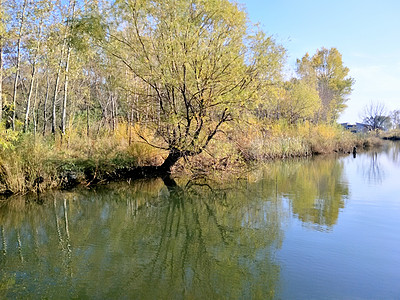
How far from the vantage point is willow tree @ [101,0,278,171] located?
910 centimetres

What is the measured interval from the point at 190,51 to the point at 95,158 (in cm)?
431

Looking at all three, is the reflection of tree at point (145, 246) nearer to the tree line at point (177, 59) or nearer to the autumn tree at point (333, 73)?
the tree line at point (177, 59)

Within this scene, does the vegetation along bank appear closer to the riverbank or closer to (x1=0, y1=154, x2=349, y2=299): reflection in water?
the riverbank

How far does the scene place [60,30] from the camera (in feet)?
40.8

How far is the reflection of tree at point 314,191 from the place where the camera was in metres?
6.81

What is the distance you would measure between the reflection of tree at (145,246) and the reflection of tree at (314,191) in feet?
2.45

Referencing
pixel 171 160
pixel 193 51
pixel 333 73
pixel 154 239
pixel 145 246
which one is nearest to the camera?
pixel 145 246

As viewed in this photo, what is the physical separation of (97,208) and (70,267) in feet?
10.5

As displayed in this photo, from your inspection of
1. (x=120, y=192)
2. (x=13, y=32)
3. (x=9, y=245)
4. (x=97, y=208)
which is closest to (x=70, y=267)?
(x=9, y=245)

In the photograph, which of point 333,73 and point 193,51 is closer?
point 193,51

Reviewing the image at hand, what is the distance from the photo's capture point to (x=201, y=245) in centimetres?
517

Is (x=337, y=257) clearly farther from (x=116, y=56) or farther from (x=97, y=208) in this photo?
(x=116, y=56)

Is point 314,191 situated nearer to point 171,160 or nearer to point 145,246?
point 171,160

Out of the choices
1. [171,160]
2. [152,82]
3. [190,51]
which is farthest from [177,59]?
[171,160]
